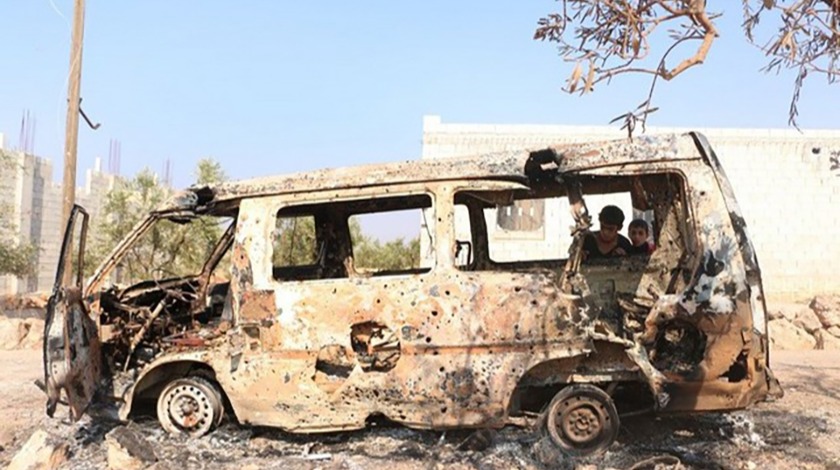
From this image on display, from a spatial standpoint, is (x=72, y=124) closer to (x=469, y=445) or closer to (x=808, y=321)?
(x=469, y=445)

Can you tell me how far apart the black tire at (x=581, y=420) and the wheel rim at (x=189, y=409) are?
98.5 inches

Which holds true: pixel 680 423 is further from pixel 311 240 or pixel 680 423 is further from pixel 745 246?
pixel 311 240

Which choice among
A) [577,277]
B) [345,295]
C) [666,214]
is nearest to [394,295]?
[345,295]

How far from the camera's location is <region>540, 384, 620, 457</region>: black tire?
4719 mm

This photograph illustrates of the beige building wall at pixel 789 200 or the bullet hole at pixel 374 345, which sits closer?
the bullet hole at pixel 374 345

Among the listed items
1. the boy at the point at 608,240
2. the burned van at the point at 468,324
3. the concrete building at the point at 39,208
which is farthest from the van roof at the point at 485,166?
the concrete building at the point at 39,208

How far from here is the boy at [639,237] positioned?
5727mm

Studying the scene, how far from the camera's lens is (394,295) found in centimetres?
480

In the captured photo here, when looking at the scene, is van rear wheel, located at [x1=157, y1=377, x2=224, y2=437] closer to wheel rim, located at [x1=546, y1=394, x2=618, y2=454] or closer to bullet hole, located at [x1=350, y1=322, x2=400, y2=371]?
bullet hole, located at [x1=350, y1=322, x2=400, y2=371]

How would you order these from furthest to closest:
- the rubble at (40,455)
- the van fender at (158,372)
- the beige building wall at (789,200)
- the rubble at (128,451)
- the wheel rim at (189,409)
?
the beige building wall at (789,200), the wheel rim at (189,409), the van fender at (158,372), the rubble at (128,451), the rubble at (40,455)

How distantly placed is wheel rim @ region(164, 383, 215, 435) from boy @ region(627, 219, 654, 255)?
11.7 feet

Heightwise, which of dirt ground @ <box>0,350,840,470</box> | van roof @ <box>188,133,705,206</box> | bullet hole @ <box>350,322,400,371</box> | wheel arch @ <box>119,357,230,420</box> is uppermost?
van roof @ <box>188,133,705,206</box>

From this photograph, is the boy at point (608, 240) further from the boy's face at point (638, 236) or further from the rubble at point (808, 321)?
the rubble at point (808, 321)

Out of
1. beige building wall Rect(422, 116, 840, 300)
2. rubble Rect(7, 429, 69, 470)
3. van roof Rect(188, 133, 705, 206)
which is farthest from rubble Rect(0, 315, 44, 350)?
beige building wall Rect(422, 116, 840, 300)
